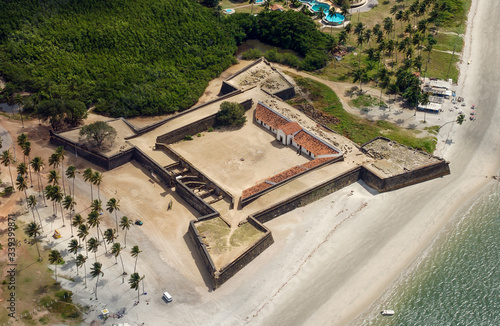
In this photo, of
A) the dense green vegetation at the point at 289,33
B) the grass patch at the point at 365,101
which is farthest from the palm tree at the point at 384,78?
the dense green vegetation at the point at 289,33

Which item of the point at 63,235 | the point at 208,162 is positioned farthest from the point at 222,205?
the point at 63,235

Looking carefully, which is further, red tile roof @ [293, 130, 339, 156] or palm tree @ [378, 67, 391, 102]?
palm tree @ [378, 67, 391, 102]

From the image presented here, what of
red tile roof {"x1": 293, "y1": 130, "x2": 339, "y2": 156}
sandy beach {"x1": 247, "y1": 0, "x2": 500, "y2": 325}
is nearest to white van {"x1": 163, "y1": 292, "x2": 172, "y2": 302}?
sandy beach {"x1": 247, "y1": 0, "x2": 500, "y2": 325}

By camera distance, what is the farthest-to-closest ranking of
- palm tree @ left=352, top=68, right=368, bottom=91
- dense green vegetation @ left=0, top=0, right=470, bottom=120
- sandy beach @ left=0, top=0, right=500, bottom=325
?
palm tree @ left=352, top=68, right=368, bottom=91 → dense green vegetation @ left=0, top=0, right=470, bottom=120 → sandy beach @ left=0, top=0, right=500, bottom=325

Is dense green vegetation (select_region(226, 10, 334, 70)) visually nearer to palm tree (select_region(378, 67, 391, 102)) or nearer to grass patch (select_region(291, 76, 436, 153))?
grass patch (select_region(291, 76, 436, 153))

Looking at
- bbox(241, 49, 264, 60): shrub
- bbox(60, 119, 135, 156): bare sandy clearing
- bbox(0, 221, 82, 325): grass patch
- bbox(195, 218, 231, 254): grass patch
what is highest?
bbox(241, 49, 264, 60): shrub

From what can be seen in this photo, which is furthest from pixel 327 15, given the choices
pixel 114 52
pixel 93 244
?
pixel 93 244

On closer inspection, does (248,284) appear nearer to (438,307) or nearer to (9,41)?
(438,307)

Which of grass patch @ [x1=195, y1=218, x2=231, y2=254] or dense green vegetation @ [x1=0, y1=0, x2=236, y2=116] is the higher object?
dense green vegetation @ [x1=0, y1=0, x2=236, y2=116]

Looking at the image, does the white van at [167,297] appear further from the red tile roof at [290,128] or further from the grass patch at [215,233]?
the red tile roof at [290,128]
